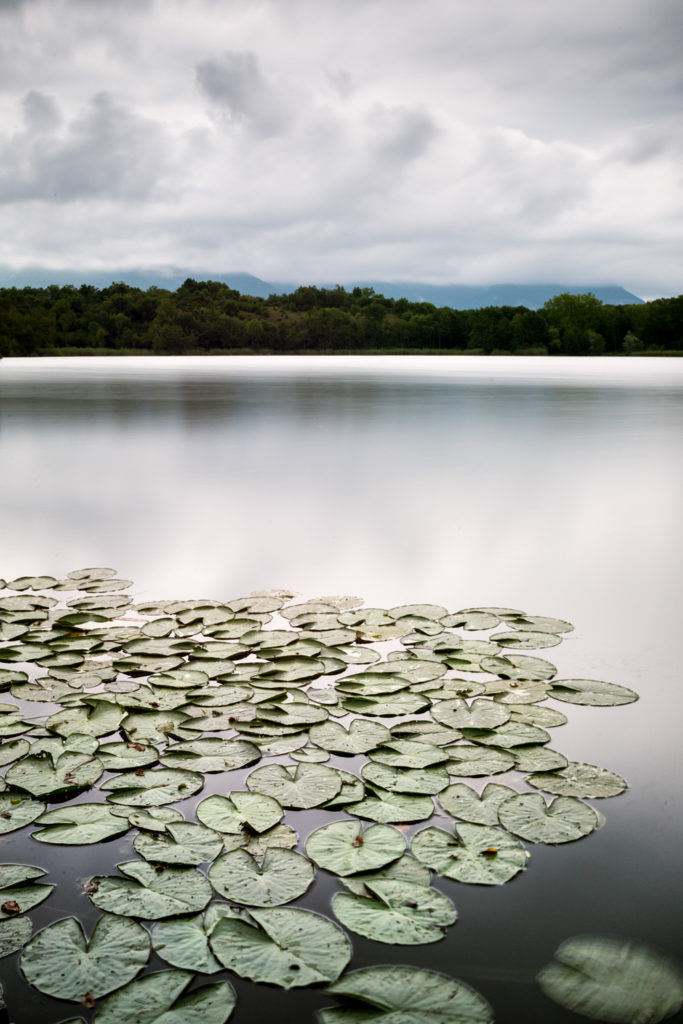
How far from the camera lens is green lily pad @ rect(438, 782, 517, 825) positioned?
2.08 meters

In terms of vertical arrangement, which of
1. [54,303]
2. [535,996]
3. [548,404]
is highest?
[54,303]

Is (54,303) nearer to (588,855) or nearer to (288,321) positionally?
(288,321)

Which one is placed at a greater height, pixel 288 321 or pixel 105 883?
pixel 288 321

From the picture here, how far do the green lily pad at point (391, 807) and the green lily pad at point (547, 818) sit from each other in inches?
7.9

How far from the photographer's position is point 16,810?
2.15 metres

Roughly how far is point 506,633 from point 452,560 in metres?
1.29

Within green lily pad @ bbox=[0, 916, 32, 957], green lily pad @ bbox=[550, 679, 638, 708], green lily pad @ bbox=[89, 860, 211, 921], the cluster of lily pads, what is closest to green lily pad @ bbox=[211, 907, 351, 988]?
the cluster of lily pads

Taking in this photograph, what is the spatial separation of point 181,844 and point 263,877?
0.25 m

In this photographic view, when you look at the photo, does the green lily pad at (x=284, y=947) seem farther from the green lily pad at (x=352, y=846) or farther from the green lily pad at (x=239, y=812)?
the green lily pad at (x=239, y=812)

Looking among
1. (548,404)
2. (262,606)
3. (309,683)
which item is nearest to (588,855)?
(309,683)

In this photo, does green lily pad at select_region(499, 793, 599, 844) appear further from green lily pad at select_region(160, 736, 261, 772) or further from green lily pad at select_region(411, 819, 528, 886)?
green lily pad at select_region(160, 736, 261, 772)

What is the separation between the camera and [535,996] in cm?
A: 152

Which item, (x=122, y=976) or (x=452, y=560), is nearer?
(x=122, y=976)

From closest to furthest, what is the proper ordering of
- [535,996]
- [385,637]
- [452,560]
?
[535,996] → [385,637] → [452,560]
